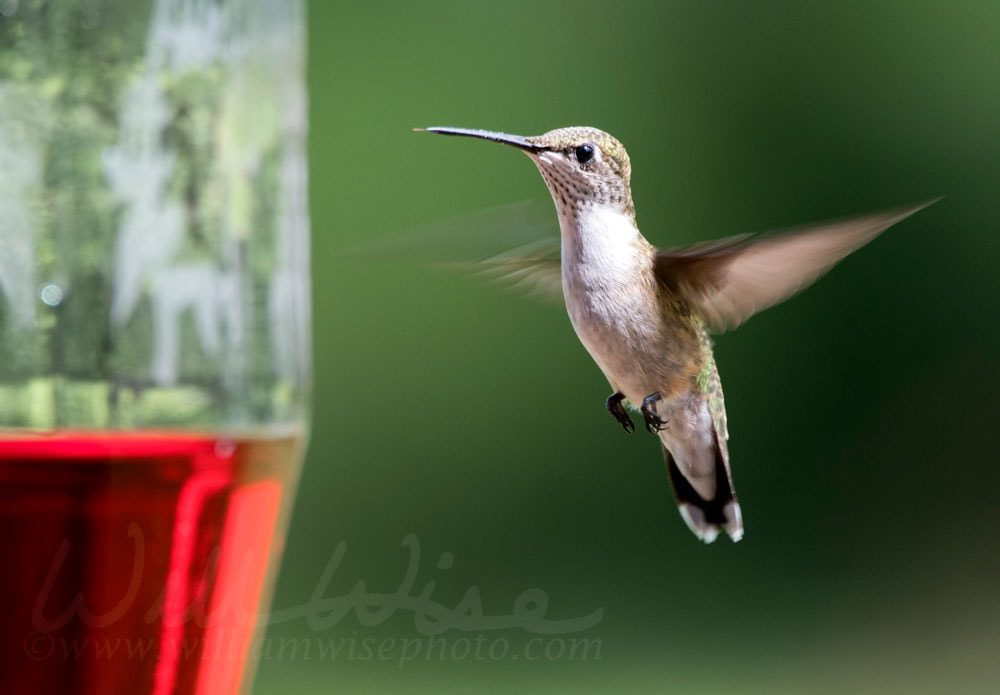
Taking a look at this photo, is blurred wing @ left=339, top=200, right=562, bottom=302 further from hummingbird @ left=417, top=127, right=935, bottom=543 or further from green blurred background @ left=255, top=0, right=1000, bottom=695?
green blurred background @ left=255, top=0, right=1000, bottom=695

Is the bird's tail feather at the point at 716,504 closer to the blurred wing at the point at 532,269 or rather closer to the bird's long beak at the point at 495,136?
the blurred wing at the point at 532,269

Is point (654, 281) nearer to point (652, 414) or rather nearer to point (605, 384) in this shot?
point (652, 414)

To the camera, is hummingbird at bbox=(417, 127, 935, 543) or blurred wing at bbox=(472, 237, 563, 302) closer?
hummingbird at bbox=(417, 127, 935, 543)

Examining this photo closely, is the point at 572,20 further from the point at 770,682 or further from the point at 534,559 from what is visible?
the point at 770,682

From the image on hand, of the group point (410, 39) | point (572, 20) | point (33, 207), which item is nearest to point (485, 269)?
point (33, 207)

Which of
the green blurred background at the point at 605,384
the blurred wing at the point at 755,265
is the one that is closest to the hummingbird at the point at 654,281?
the blurred wing at the point at 755,265

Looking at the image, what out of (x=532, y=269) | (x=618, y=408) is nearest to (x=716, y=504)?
(x=618, y=408)

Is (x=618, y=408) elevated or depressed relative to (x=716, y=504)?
elevated

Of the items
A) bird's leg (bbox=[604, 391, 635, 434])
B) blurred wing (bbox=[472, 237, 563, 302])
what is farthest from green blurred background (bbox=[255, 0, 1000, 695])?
bird's leg (bbox=[604, 391, 635, 434])
